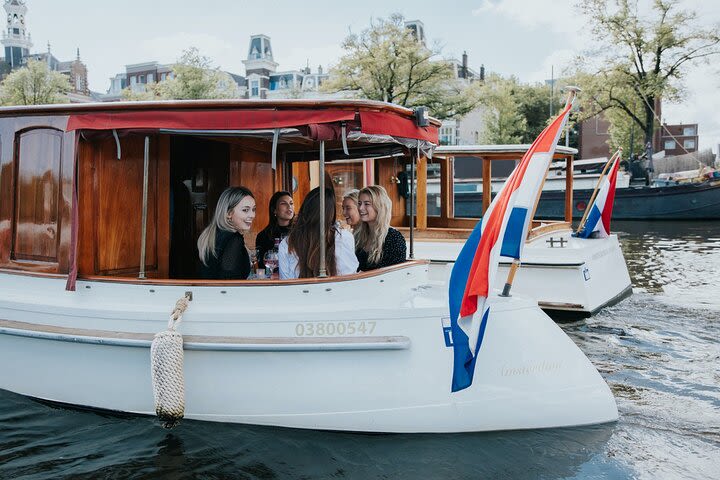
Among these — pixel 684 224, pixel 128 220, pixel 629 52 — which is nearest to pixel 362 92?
pixel 629 52

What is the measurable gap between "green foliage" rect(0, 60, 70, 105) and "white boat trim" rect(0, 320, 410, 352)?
126 ft

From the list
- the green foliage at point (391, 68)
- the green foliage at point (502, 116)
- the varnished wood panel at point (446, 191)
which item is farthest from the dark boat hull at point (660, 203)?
the green foliage at point (502, 116)

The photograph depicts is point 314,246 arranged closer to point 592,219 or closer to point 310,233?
point 310,233

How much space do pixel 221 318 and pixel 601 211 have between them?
25.2ft

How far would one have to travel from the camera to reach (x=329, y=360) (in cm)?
448

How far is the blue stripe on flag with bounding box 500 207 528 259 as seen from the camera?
4.28 meters

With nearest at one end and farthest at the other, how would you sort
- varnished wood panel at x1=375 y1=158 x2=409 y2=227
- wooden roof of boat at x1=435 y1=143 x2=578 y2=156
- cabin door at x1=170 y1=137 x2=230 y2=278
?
cabin door at x1=170 y1=137 x2=230 y2=278 → wooden roof of boat at x1=435 y1=143 x2=578 y2=156 → varnished wood panel at x1=375 y1=158 x2=409 y2=227

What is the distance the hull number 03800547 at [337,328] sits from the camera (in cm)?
449

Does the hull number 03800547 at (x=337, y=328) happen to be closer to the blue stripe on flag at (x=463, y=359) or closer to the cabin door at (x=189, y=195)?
the blue stripe on flag at (x=463, y=359)

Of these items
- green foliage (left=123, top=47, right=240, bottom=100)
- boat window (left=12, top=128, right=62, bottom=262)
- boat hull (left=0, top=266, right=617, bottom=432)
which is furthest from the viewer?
green foliage (left=123, top=47, right=240, bottom=100)

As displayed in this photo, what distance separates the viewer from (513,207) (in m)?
4.26

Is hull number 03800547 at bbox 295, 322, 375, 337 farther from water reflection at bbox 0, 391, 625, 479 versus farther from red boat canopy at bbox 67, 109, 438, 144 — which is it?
red boat canopy at bbox 67, 109, 438, 144

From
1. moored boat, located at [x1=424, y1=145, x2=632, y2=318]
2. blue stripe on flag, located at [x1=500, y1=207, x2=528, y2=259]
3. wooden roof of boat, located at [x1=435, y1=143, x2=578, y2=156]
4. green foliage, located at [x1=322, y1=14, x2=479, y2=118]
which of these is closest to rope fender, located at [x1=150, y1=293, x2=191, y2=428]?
blue stripe on flag, located at [x1=500, y1=207, x2=528, y2=259]

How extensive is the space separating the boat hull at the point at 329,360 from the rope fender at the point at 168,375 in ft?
0.70
